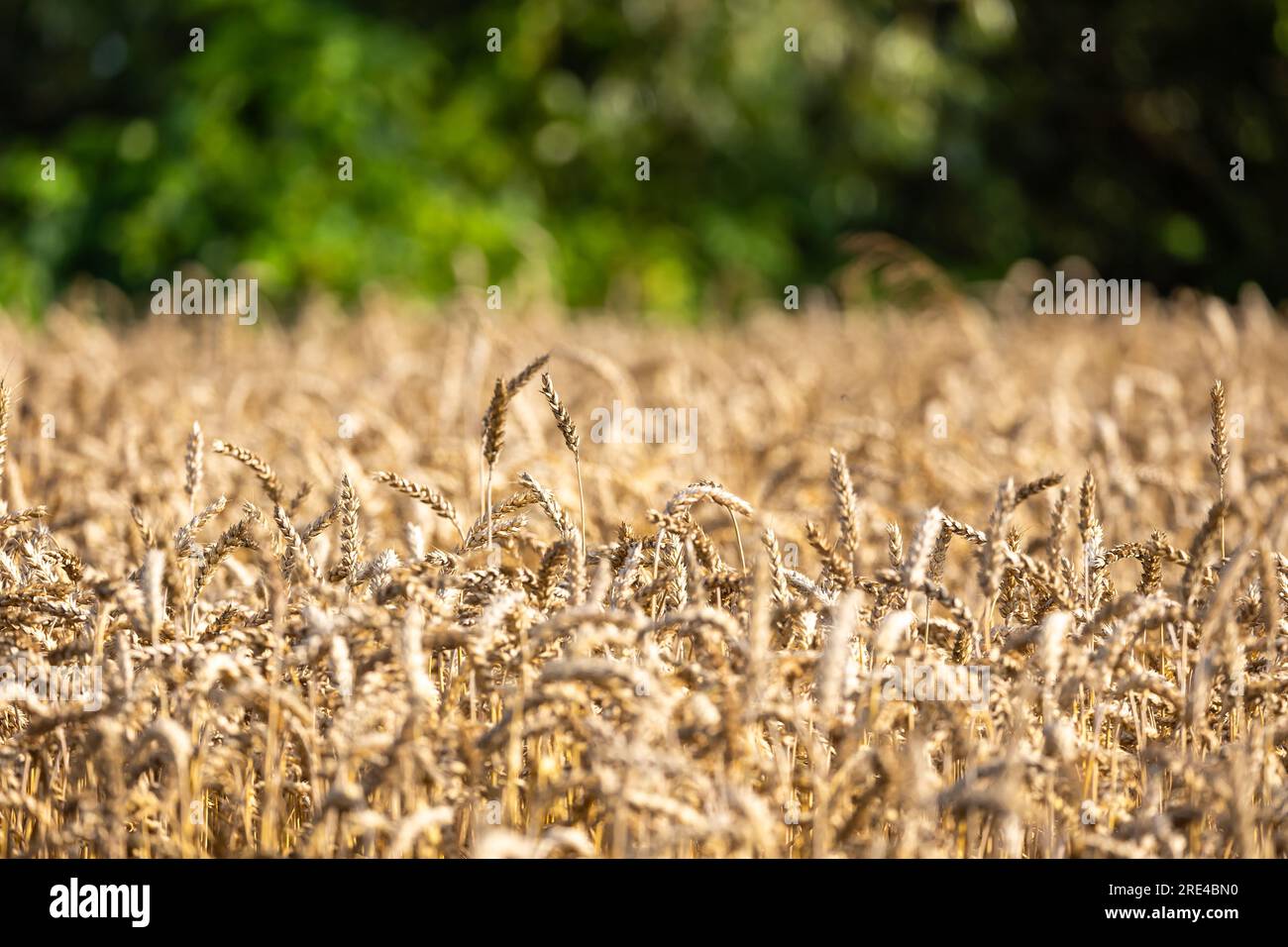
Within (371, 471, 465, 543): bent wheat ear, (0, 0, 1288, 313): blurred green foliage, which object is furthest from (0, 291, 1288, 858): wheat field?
(0, 0, 1288, 313): blurred green foliage

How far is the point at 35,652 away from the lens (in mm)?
2188

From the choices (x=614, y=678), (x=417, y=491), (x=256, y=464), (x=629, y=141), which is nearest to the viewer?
(x=614, y=678)

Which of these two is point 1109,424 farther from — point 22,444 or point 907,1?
point 907,1

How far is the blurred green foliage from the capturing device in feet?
37.1

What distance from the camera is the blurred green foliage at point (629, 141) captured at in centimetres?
1130

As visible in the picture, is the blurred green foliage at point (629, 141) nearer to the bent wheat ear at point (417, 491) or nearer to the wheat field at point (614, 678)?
the wheat field at point (614, 678)

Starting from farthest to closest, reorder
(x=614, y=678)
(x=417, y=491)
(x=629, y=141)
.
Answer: (x=629, y=141) < (x=417, y=491) < (x=614, y=678)

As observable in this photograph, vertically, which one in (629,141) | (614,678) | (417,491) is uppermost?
(629,141)

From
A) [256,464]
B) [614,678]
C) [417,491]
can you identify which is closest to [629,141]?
[256,464]

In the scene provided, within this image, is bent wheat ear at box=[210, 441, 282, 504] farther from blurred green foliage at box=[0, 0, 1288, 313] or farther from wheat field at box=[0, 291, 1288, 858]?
blurred green foliage at box=[0, 0, 1288, 313]

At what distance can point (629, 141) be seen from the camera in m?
14.1

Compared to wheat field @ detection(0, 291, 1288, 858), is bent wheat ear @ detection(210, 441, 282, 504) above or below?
above

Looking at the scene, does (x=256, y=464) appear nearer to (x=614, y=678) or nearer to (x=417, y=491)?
(x=417, y=491)
